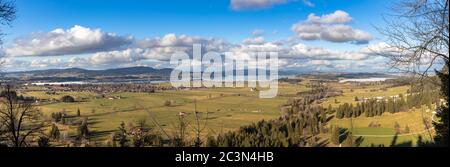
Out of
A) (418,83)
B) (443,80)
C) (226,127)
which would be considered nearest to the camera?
(418,83)

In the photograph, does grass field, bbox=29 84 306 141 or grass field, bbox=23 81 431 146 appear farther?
grass field, bbox=29 84 306 141

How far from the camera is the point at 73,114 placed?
77562 millimetres

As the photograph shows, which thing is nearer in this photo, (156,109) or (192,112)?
(192,112)

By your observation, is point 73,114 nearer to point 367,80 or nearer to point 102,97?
point 102,97

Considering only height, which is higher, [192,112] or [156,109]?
[192,112]

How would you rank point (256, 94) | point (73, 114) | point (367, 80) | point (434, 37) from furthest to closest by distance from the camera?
point (367, 80)
point (256, 94)
point (73, 114)
point (434, 37)

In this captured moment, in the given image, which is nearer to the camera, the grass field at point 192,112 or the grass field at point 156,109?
the grass field at point 192,112
